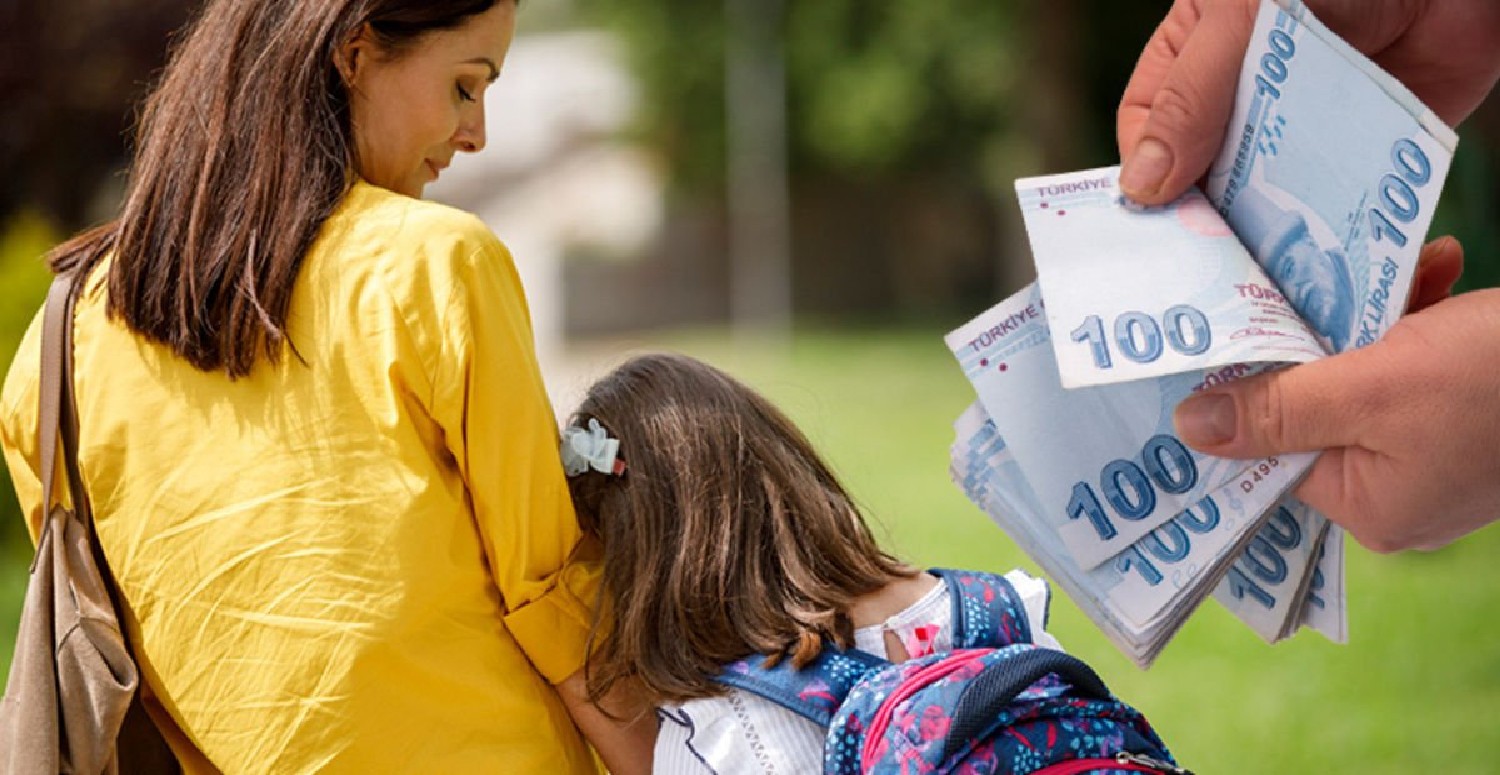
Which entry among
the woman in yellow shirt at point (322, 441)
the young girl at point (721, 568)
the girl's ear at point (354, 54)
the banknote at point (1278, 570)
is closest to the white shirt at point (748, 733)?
the young girl at point (721, 568)

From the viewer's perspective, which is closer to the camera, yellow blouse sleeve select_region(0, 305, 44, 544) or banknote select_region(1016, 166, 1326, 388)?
banknote select_region(1016, 166, 1326, 388)

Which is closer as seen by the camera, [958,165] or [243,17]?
[243,17]

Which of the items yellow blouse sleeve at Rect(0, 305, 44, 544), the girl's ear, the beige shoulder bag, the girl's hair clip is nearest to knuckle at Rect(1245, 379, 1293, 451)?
the girl's hair clip

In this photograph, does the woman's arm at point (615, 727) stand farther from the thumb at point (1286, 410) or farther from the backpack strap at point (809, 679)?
the thumb at point (1286, 410)

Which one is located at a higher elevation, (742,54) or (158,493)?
(742,54)

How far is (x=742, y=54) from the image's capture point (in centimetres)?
2872

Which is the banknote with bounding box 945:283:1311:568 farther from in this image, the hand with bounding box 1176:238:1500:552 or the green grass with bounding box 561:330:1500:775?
the green grass with bounding box 561:330:1500:775

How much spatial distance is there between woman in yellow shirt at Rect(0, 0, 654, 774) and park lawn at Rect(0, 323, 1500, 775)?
576 mm

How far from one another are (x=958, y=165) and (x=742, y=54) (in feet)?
13.7

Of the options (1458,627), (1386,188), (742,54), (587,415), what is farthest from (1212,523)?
(742,54)

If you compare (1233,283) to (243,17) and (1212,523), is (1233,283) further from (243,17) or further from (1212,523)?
(243,17)

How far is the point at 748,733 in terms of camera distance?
A: 91.4 inches

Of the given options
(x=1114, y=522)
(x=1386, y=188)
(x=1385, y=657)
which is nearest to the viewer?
(x=1386, y=188)

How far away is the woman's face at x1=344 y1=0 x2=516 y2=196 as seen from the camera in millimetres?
2400
